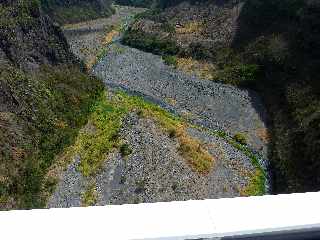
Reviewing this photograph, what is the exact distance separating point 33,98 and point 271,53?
95.2 feet

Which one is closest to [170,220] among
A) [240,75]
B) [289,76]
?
[289,76]

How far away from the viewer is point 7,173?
32625 mm

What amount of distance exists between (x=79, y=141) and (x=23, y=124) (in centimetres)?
481

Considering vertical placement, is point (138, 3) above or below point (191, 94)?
below

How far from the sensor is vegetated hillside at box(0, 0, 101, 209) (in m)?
33.3

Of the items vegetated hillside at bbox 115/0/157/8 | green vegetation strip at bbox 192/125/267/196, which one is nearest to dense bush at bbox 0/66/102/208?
green vegetation strip at bbox 192/125/267/196

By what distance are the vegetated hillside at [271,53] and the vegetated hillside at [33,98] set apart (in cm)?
1704

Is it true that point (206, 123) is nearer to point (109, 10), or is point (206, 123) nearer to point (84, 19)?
point (84, 19)

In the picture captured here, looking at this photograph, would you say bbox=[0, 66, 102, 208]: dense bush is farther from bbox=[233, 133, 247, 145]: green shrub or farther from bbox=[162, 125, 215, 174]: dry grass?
bbox=[233, 133, 247, 145]: green shrub

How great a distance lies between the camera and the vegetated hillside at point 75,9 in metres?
94.7

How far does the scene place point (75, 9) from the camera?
99.5 metres

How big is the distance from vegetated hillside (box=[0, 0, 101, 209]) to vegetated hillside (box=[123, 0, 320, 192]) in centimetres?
1704

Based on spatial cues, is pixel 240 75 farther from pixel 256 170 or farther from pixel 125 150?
pixel 125 150

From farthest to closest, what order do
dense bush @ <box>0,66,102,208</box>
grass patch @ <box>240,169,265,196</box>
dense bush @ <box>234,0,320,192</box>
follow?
dense bush @ <box>234,0,320,192</box> < grass patch @ <box>240,169,265,196</box> < dense bush @ <box>0,66,102,208</box>
